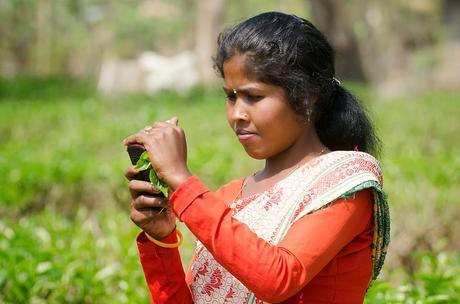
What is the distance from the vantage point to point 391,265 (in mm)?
4035

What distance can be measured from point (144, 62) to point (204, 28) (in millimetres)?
6415

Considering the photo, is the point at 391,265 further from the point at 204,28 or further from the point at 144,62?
the point at 144,62

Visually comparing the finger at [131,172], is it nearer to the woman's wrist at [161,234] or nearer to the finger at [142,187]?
the finger at [142,187]

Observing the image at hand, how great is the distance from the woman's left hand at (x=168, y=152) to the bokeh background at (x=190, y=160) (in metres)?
0.58

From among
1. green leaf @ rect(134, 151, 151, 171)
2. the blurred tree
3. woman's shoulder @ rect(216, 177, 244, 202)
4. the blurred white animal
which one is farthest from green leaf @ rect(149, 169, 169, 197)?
the blurred white animal

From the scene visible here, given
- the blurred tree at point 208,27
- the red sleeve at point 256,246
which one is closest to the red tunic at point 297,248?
the red sleeve at point 256,246

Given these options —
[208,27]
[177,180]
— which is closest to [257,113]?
[177,180]

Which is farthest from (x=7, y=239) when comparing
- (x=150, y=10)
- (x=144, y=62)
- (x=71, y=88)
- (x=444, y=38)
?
(x=150, y=10)

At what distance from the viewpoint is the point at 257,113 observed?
165cm

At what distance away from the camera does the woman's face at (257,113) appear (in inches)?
65.1

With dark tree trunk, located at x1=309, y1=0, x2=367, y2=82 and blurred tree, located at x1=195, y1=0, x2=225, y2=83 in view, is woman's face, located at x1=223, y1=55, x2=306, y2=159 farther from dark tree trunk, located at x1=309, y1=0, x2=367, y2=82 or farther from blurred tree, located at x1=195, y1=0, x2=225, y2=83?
dark tree trunk, located at x1=309, y1=0, x2=367, y2=82

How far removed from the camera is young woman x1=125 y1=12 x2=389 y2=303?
147cm

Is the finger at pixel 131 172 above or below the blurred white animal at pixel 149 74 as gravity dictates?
above

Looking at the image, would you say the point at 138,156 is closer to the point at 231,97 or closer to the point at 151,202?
the point at 151,202
